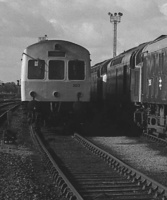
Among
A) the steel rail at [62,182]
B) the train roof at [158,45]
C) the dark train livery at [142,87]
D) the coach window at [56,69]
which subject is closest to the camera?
the steel rail at [62,182]

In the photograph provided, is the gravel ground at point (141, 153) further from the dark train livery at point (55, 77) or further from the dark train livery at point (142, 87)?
the dark train livery at point (55, 77)

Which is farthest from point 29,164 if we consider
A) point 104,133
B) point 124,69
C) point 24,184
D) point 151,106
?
point 124,69

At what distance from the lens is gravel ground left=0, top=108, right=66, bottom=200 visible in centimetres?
749

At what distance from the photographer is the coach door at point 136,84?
1795 cm

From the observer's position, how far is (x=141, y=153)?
12.7 meters

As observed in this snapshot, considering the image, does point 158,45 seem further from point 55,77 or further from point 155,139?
point 55,77

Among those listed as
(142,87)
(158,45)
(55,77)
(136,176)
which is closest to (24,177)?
(136,176)

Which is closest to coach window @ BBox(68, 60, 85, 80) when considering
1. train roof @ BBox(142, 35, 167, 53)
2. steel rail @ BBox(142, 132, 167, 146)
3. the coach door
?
the coach door

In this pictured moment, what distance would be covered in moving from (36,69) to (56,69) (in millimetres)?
789

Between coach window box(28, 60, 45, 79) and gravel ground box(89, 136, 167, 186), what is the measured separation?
11.0ft

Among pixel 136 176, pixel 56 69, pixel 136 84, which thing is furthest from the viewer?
pixel 136 84

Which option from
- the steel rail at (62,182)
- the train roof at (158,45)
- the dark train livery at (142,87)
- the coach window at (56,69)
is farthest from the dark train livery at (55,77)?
the steel rail at (62,182)

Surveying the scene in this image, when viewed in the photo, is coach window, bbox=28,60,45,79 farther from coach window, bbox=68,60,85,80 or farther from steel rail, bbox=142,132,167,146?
steel rail, bbox=142,132,167,146

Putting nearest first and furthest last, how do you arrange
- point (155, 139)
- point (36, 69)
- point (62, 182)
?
point (62, 182) < point (155, 139) < point (36, 69)
